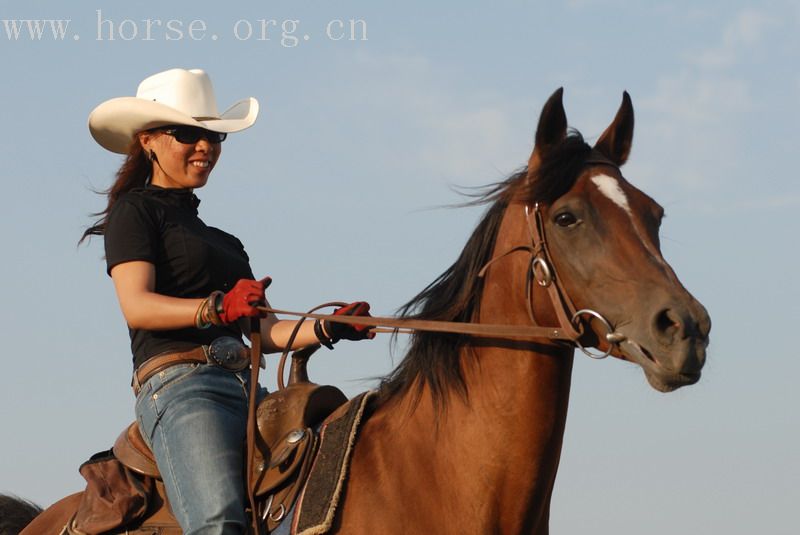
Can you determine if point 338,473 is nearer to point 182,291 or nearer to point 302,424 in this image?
point 302,424

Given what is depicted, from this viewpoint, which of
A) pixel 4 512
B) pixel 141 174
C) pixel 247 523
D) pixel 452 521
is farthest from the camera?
pixel 4 512

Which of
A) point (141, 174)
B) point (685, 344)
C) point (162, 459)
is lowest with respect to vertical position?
point (162, 459)

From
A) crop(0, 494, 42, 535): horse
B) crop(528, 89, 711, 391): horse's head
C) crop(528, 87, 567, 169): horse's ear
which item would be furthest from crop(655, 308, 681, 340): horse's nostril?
crop(0, 494, 42, 535): horse

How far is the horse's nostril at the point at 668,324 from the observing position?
223 inches

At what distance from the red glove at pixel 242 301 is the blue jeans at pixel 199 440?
469 millimetres

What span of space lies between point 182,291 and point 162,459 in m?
0.99

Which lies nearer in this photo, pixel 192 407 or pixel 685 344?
pixel 685 344

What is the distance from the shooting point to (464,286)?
21.7 ft

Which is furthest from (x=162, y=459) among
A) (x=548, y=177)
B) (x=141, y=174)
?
(x=548, y=177)

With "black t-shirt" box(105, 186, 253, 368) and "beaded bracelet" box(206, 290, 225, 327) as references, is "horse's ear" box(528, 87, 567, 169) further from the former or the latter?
"black t-shirt" box(105, 186, 253, 368)

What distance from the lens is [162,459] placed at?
6750 millimetres

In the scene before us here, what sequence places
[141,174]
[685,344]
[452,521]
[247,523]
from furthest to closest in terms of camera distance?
[141,174] → [247,523] → [452,521] → [685,344]

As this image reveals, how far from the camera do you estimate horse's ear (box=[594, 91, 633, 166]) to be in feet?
22.8

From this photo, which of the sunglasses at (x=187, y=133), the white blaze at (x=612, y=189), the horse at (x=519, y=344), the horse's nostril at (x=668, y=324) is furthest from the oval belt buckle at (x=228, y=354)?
the horse's nostril at (x=668, y=324)
